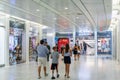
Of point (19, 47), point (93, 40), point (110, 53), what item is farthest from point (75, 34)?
point (19, 47)

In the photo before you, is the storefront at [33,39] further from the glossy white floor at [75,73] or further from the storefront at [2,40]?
the glossy white floor at [75,73]

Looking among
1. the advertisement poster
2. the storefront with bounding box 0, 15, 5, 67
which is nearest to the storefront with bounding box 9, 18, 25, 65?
the storefront with bounding box 0, 15, 5, 67

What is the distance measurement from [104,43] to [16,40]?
780 inches

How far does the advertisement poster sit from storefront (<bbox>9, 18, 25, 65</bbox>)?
1818cm

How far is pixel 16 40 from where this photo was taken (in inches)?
784

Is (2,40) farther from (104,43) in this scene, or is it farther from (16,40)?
(104,43)

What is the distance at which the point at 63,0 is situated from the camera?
1202 centimetres

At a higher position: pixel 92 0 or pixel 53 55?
pixel 92 0

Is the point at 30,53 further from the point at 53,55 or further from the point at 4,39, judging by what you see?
the point at 53,55

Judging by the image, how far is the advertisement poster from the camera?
3675 cm

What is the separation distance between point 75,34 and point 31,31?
50.2 feet

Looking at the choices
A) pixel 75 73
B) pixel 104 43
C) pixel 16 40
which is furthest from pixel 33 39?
pixel 104 43

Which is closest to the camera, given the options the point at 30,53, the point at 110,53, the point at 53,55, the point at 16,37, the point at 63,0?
the point at 53,55

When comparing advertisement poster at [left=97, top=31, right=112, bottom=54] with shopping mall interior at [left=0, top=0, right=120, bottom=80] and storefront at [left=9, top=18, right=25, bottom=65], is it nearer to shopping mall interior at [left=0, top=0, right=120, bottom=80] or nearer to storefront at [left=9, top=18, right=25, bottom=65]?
shopping mall interior at [left=0, top=0, right=120, bottom=80]
